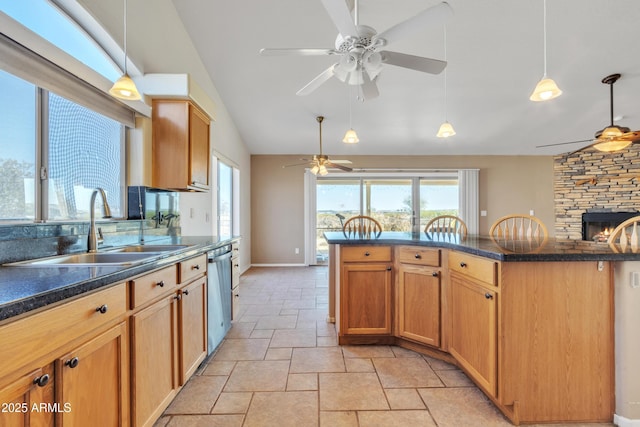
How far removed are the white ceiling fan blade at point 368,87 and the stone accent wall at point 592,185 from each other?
19.0ft

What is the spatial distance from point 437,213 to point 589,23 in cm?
391

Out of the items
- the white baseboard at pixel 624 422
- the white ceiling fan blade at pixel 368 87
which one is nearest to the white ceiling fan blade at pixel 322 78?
the white ceiling fan blade at pixel 368 87

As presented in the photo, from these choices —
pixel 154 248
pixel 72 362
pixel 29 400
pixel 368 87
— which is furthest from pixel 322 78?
pixel 29 400

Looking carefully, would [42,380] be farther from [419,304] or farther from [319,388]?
[419,304]

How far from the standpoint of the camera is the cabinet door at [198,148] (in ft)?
7.93

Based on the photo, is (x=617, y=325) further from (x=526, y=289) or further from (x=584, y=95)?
(x=584, y=95)

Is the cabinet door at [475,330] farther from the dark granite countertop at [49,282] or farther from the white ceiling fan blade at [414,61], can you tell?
the dark granite countertop at [49,282]

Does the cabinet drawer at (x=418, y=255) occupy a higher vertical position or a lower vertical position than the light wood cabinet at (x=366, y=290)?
higher

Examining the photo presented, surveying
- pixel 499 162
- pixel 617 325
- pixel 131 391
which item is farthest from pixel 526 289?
pixel 499 162

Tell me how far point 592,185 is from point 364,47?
639cm

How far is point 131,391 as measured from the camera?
4.10ft

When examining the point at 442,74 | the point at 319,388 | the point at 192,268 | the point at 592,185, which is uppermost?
the point at 442,74

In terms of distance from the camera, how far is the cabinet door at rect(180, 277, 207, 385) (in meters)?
1.71

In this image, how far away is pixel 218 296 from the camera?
2.32m
